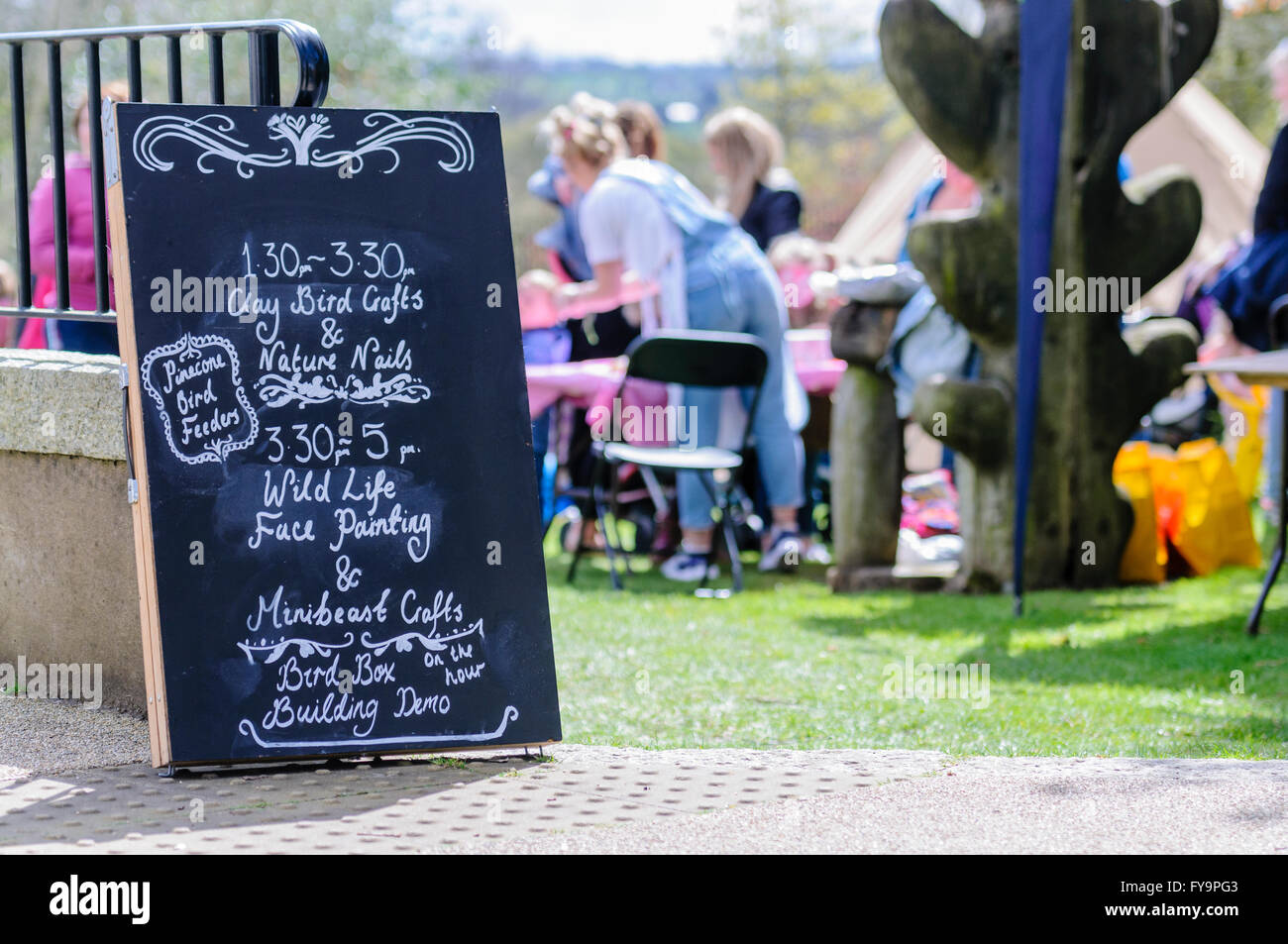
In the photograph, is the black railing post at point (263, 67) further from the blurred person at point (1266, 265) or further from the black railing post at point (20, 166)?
the blurred person at point (1266, 265)

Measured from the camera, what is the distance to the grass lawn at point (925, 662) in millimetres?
4695

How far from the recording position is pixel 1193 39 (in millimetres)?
7379

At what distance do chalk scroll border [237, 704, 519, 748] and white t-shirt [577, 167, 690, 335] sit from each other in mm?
4430

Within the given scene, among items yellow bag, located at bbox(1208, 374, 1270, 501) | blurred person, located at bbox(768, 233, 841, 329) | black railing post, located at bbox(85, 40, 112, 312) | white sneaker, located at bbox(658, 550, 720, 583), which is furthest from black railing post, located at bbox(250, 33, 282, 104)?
blurred person, located at bbox(768, 233, 841, 329)

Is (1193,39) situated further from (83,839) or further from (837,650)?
(83,839)

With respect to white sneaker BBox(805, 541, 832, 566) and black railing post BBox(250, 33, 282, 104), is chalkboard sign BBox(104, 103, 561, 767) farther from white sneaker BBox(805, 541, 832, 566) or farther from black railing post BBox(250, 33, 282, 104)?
white sneaker BBox(805, 541, 832, 566)

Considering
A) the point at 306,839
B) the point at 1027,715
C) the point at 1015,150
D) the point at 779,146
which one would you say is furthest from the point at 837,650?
the point at 779,146

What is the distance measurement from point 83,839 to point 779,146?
7.29m

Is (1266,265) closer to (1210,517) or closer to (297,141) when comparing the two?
(1210,517)

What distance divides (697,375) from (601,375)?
847 millimetres

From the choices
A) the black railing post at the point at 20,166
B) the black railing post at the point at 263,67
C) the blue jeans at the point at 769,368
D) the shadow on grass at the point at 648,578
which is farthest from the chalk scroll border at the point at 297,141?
the blue jeans at the point at 769,368

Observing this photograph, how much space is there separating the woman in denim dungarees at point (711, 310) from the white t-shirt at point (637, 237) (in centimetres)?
→ 2

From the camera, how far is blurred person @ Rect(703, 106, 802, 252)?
9.71m

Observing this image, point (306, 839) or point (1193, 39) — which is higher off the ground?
point (1193, 39)
